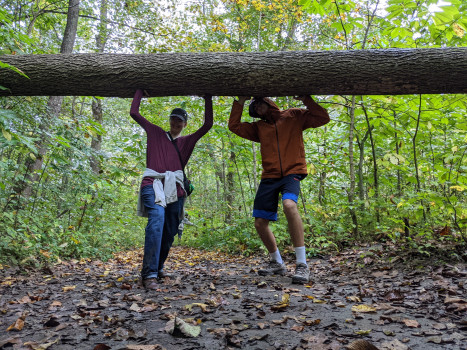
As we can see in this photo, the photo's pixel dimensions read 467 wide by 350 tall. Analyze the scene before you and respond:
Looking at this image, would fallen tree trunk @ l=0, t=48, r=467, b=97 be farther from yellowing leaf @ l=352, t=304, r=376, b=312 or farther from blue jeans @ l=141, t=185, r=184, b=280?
yellowing leaf @ l=352, t=304, r=376, b=312

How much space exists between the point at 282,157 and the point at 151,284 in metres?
2.17

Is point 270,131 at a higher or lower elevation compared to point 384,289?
higher

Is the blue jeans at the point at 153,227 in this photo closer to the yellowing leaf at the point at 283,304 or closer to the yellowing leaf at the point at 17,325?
the yellowing leaf at the point at 17,325

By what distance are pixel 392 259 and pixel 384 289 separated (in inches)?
42.8

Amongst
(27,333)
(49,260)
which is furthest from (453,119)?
(49,260)

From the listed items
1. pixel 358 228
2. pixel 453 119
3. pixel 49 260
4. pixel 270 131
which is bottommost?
pixel 49 260

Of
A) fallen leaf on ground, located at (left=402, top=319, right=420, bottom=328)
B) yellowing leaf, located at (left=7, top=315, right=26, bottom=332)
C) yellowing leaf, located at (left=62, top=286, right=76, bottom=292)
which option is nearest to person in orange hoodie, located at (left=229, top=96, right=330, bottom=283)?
fallen leaf on ground, located at (left=402, top=319, right=420, bottom=328)

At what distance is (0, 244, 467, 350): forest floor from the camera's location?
215 cm

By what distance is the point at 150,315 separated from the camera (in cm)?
275

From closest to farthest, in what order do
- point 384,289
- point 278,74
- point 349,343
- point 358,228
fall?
point 349,343 < point 384,289 < point 278,74 < point 358,228

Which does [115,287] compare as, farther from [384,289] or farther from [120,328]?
[384,289]

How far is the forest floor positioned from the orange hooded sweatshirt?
4.60 feet

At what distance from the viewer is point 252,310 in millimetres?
2781

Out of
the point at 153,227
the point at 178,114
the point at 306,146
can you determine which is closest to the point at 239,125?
the point at 178,114
